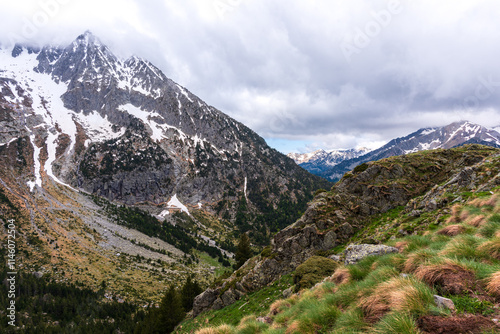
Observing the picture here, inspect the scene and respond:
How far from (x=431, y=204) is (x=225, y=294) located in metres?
23.6

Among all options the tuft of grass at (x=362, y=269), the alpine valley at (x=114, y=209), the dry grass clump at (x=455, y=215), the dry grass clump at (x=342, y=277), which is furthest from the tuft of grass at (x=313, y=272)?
the alpine valley at (x=114, y=209)

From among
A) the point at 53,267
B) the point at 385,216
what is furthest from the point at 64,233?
the point at 385,216

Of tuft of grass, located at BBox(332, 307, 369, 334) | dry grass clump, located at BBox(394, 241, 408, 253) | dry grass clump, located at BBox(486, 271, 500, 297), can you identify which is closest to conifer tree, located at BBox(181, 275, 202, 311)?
dry grass clump, located at BBox(394, 241, 408, 253)

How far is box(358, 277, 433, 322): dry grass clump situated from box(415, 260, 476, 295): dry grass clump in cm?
58

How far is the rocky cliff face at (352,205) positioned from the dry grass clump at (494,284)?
18.4 metres

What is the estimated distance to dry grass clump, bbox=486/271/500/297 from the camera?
385 cm

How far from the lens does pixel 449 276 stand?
15.0ft

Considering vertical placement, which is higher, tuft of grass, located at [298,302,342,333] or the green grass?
tuft of grass, located at [298,302,342,333]

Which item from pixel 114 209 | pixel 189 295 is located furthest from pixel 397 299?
pixel 114 209

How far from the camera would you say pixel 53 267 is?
225ft

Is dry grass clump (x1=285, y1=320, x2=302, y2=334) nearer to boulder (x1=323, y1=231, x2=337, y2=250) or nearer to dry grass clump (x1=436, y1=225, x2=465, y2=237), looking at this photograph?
dry grass clump (x1=436, y1=225, x2=465, y2=237)

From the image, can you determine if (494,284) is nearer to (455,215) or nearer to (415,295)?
(415,295)

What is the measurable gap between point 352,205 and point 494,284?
74.6ft

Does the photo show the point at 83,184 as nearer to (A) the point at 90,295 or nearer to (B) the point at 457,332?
(A) the point at 90,295
